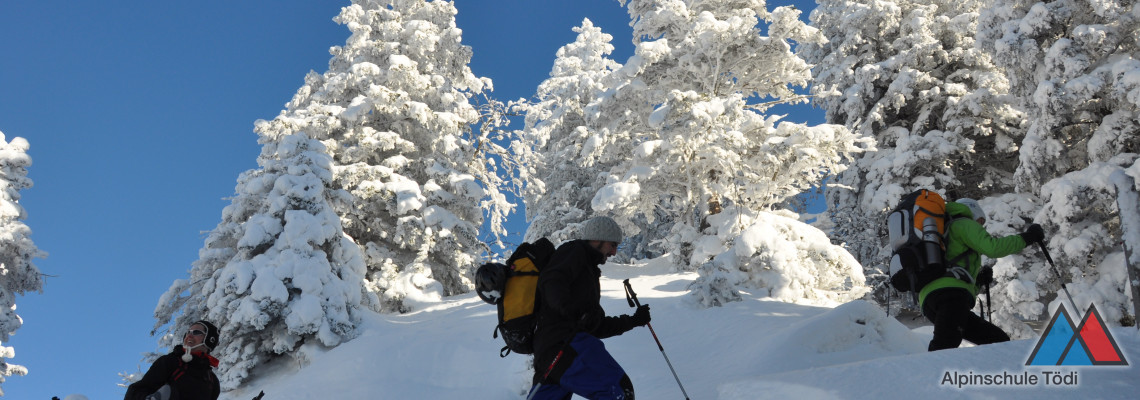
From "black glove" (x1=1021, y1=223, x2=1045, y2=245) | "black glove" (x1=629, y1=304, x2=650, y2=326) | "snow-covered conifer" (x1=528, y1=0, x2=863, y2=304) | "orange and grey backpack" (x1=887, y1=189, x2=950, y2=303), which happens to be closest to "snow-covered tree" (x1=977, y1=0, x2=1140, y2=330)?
"snow-covered conifer" (x1=528, y1=0, x2=863, y2=304)

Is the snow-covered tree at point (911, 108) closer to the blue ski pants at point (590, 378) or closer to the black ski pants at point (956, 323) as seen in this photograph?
the black ski pants at point (956, 323)

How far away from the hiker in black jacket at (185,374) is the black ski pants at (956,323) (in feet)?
17.7

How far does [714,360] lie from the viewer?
7195 millimetres

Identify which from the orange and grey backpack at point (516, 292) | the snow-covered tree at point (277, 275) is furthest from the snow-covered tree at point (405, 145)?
the orange and grey backpack at point (516, 292)

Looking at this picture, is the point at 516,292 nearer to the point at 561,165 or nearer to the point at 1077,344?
the point at 1077,344

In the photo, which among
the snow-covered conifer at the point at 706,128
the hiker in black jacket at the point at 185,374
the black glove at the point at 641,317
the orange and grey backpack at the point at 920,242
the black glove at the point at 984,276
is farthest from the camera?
the snow-covered conifer at the point at 706,128

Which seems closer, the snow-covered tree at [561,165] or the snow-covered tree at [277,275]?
the snow-covered tree at [277,275]

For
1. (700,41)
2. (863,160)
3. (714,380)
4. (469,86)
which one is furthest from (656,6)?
(714,380)

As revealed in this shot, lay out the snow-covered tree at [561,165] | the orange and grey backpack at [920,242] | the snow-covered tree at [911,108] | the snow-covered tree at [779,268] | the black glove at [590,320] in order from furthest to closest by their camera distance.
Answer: the snow-covered tree at [561,165]
the snow-covered tree at [911,108]
the snow-covered tree at [779,268]
the orange and grey backpack at [920,242]
the black glove at [590,320]

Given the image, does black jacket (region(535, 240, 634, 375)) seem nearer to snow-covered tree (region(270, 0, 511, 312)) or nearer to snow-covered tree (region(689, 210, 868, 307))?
snow-covered tree (region(689, 210, 868, 307))

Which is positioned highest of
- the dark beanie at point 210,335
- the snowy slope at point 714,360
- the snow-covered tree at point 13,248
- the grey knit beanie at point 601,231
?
the snow-covered tree at point 13,248

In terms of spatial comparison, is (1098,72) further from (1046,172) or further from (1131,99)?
(1046,172)

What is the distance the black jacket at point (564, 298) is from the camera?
12.2 feet

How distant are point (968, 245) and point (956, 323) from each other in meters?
0.56
